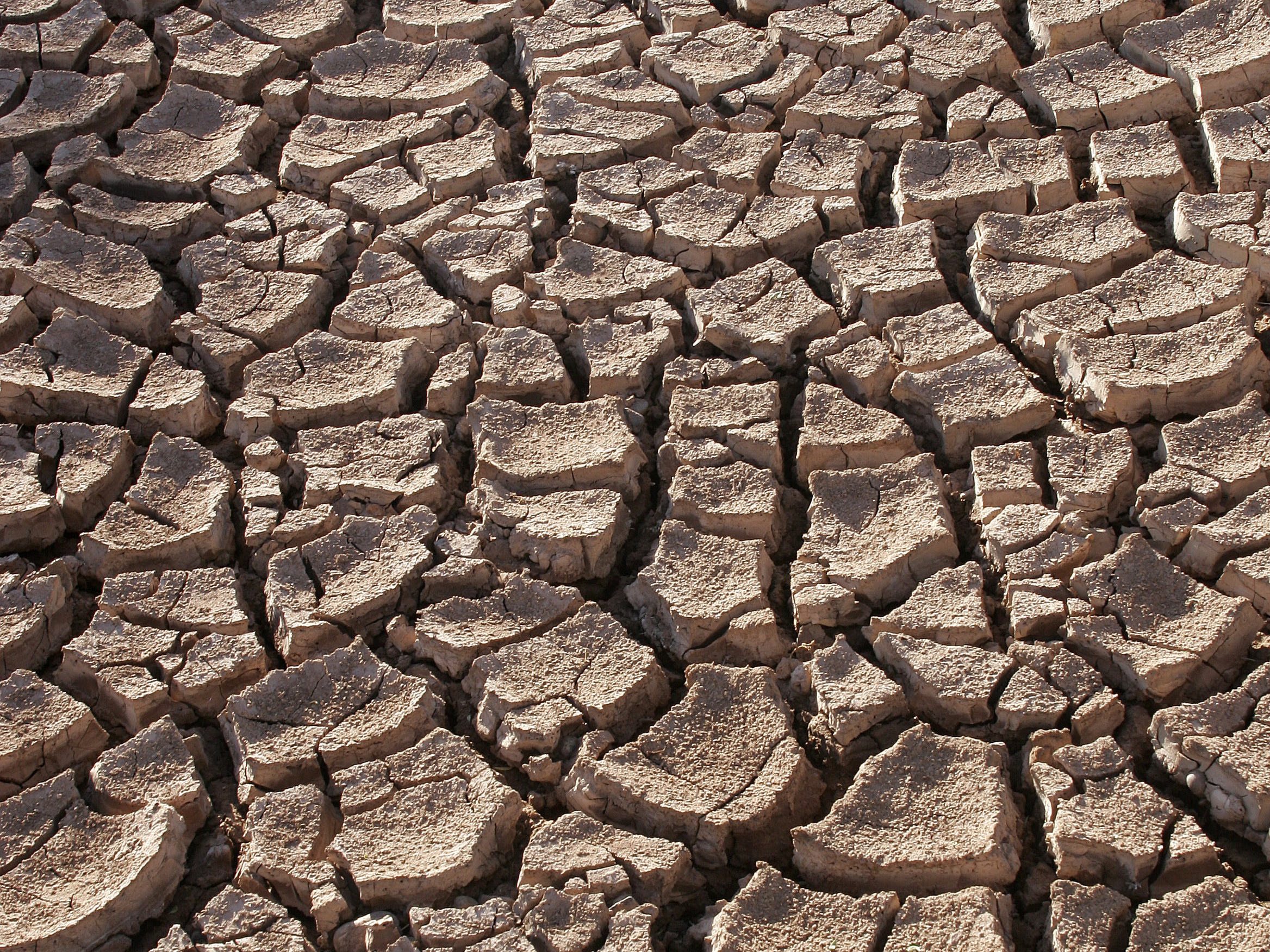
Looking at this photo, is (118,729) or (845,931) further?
(118,729)

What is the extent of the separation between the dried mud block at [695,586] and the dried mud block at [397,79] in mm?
1593

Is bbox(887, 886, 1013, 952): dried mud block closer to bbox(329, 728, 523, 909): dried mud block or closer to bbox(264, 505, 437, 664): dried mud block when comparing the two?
bbox(329, 728, 523, 909): dried mud block

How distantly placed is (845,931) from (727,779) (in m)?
0.31

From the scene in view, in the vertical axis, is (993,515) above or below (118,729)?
above

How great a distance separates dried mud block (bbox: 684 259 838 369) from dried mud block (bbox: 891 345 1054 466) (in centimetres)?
26

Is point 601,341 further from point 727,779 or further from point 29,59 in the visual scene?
point 29,59

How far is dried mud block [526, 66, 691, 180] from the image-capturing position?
3221 mm

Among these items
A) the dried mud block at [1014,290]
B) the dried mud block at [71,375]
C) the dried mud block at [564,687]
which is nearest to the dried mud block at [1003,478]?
the dried mud block at [1014,290]

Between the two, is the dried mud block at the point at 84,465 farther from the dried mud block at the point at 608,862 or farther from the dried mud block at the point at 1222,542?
the dried mud block at the point at 1222,542

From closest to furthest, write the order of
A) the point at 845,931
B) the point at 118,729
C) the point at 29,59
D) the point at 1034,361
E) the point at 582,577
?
the point at 845,931, the point at 118,729, the point at 582,577, the point at 1034,361, the point at 29,59

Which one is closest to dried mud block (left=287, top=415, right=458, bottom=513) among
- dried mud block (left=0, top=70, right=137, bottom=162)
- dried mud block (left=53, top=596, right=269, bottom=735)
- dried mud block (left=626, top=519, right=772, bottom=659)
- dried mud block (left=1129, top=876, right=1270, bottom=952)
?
dried mud block (left=53, top=596, right=269, bottom=735)

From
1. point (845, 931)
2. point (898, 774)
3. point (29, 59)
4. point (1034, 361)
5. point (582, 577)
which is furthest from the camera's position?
point (29, 59)

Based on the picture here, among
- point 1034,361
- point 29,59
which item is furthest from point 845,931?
point 29,59

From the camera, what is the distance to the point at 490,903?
1930 mm
